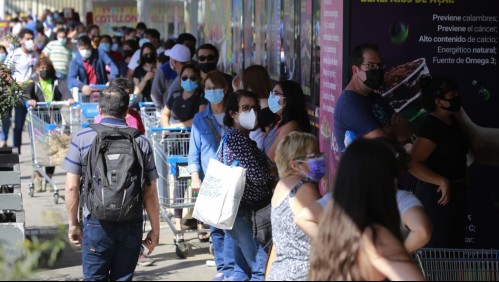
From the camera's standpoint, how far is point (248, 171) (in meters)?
7.68

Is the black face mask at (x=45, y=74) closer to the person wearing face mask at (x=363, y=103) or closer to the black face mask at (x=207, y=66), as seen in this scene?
the black face mask at (x=207, y=66)

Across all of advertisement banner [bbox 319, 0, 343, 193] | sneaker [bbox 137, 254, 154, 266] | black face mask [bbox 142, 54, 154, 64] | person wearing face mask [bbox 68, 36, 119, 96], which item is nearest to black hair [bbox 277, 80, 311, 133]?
advertisement banner [bbox 319, 0, 343, 193]

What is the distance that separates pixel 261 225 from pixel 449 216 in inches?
53.7

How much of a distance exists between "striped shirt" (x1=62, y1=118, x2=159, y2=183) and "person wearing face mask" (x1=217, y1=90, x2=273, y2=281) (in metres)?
1.10

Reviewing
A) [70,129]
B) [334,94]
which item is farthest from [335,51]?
[70,129]

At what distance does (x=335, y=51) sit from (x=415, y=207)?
3878 millimetres

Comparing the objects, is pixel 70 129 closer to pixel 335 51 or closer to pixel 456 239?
pixel 335 51

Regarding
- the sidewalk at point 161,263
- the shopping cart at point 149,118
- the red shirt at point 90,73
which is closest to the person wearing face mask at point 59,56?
Result: the red shirt at point 90,73

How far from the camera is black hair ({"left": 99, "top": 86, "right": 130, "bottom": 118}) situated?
22.3 feet

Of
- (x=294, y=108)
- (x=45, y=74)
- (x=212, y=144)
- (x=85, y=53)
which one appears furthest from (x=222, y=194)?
A: (x=85, y=53)

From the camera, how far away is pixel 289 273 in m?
5.39

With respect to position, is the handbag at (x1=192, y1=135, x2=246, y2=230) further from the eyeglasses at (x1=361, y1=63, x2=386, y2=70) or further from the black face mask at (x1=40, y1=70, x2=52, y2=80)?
the black face mask at (x1=40, y1=70, x2=52, y2=80)

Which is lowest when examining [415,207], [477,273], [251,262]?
[251,262]

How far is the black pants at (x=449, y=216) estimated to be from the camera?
775cm
